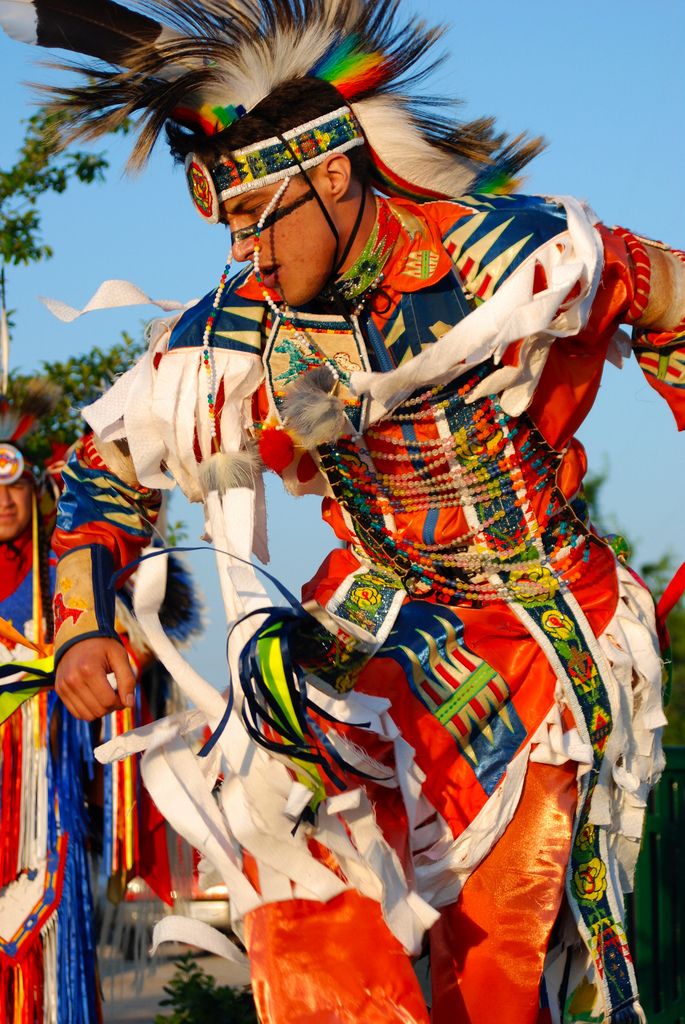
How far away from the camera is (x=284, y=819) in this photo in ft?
9.30

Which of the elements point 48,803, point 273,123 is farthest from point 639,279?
point 48,803

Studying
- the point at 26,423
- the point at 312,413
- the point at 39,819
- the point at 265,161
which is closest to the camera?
the point at 312,413

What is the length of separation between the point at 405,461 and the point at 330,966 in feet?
3.29

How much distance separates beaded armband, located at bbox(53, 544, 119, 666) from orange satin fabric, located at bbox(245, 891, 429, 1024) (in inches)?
25.3

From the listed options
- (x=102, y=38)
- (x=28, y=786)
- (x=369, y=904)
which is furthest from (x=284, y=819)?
(x=28, y=786)

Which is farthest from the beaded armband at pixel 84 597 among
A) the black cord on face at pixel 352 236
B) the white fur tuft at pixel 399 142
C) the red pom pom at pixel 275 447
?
the white fur tuft at pixel 399 142

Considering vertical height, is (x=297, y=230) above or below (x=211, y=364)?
above

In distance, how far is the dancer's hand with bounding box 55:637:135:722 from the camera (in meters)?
3.02

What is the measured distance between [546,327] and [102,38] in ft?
3.66

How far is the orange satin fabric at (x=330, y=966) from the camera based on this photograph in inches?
110

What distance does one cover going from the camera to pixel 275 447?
126 inches

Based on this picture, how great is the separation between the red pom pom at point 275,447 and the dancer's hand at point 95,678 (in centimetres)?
47

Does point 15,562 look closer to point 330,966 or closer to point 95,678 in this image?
point 95,678

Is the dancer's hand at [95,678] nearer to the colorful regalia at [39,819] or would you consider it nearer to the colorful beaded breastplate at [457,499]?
the colorful beaded breastplate at [457,499]
